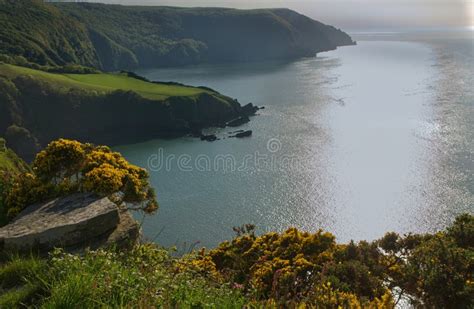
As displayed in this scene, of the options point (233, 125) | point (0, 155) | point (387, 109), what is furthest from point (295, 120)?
point (0, 155)

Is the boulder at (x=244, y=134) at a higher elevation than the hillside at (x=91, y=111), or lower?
lower

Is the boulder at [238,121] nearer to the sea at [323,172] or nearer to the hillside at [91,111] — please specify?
the sea at [323,172]

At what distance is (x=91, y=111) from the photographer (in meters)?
122

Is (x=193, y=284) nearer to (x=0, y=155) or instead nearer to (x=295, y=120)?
(x=0, y=155)

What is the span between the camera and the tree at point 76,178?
16.1m

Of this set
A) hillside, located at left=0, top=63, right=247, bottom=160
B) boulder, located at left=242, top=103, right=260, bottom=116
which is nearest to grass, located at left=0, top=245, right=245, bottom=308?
hillside, located at left=0, top=63, right=247, bottom=160

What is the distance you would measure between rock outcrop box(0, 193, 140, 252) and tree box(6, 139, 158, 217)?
63 centimetres

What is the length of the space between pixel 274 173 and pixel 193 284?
74.6 meters

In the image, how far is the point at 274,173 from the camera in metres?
83.2

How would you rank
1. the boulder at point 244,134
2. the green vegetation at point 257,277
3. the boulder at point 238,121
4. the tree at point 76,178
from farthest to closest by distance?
1. the boulder at point 238,121
2. the boulder at point 244,134
3. the tree at point 76,178
4. the green vegetation at point 257,277

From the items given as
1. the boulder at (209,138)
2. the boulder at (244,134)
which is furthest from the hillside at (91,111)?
the boulder at (244,134)

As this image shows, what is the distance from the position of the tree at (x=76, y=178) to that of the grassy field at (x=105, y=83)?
115m

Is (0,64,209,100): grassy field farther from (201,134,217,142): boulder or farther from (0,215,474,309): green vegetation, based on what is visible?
(0,215,474,309): green vegetation

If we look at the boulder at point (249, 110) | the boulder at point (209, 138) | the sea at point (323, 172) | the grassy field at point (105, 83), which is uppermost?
the grassy field at point (105, 83)
